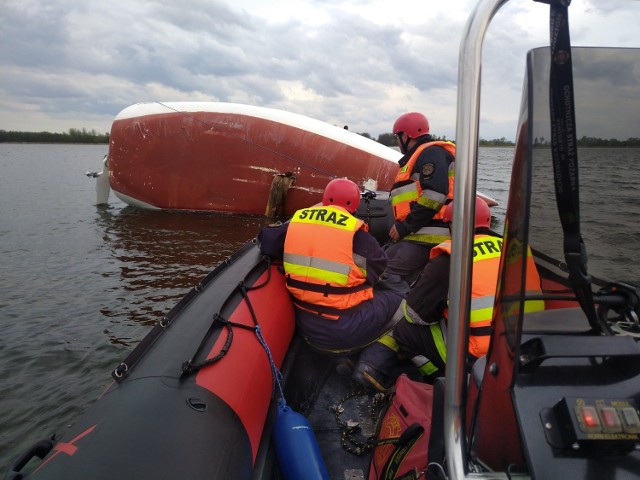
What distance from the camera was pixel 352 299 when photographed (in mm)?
2750

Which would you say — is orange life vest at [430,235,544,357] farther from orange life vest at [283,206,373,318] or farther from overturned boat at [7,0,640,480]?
overturned boat at [7,0,640,480]

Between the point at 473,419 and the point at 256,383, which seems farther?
the point at 256,383

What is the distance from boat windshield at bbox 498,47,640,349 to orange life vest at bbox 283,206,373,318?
5.91 feet

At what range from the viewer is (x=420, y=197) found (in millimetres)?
3572

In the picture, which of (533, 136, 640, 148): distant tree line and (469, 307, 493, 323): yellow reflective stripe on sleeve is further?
(469, 307, 493, 323): yellow reflective stripe on sleeve

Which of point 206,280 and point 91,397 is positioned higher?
point 206,280

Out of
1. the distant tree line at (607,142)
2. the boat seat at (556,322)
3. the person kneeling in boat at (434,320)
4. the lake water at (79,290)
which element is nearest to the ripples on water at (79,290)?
the lake water at (79,290)

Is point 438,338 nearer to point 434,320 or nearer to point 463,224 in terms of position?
point 434,320

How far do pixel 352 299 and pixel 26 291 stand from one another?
16.0 feet

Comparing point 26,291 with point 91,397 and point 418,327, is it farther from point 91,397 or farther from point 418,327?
point 418,327

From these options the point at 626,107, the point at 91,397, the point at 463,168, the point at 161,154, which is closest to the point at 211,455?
the point at 463,168

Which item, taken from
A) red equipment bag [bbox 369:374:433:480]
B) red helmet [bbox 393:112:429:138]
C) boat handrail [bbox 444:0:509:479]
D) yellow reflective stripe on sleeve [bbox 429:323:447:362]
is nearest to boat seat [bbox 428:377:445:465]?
boat handrail [bbox 444:0:509:479]

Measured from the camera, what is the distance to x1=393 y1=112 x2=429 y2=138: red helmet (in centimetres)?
377

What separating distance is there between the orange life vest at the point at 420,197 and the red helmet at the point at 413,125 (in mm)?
158
